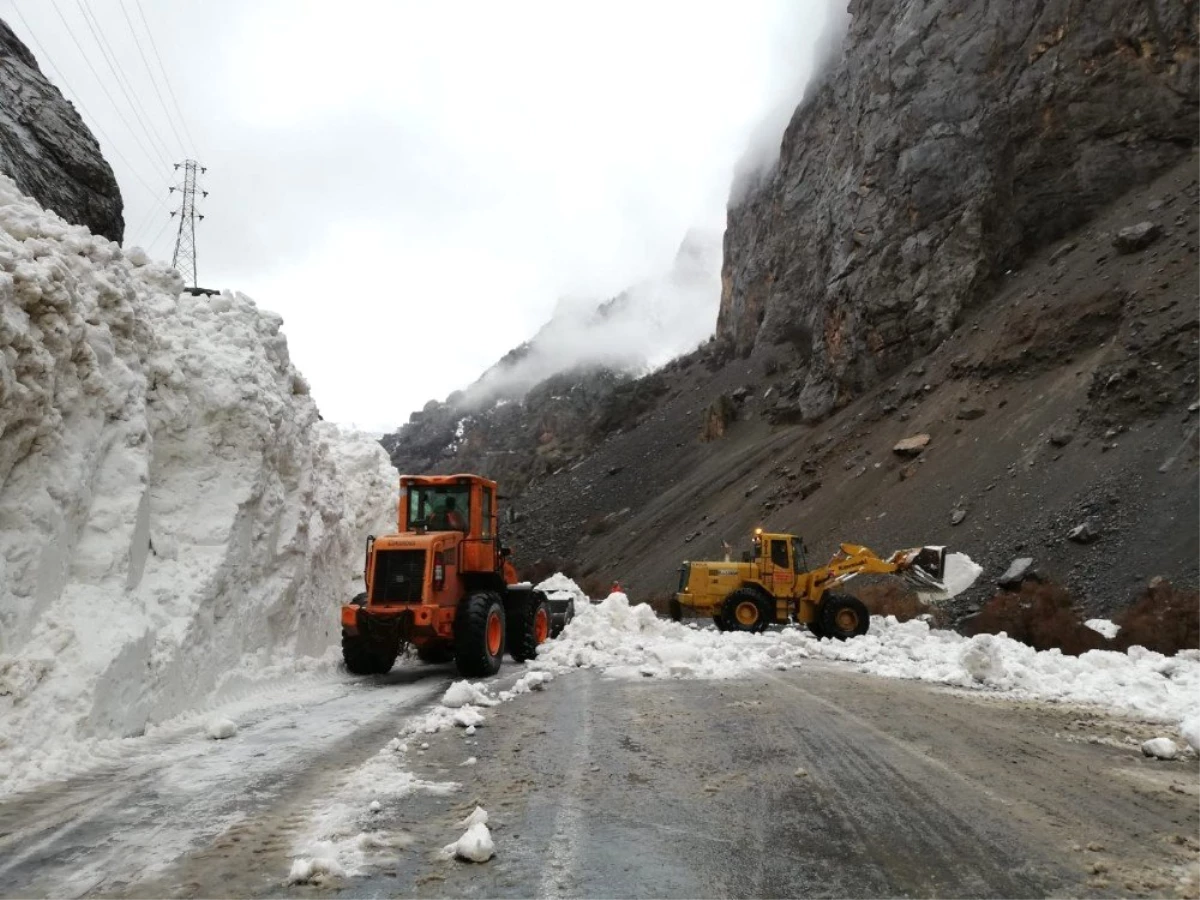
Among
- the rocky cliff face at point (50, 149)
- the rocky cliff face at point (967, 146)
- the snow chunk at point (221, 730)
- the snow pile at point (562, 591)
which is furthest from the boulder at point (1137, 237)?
the snow chunk at point (221, 730)

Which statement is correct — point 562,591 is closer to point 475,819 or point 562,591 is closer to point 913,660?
point 913,660

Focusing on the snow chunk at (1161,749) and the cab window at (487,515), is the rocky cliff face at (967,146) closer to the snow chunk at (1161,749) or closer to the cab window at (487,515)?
the cab window at (487,515)

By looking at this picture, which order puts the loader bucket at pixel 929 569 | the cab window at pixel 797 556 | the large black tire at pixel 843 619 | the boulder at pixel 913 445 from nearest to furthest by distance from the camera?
the large black tire at pixel 843 619, the loader bucket at pixel 929 569, the cab window at pixel 797 556, the boulder at pixel 913 445

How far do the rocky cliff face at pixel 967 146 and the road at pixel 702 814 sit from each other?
32886mm

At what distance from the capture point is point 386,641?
10.3 m

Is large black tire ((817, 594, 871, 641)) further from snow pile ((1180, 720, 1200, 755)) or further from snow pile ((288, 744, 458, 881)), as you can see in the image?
snow pile ((288, 744, 458, 881))

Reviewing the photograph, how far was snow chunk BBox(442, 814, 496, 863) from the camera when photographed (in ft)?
12.8

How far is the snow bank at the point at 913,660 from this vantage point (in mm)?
8693

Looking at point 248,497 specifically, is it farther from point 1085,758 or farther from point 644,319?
point 644,319

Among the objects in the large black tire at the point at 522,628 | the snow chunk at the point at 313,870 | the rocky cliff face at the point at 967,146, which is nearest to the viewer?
the snow chunk at the point at 313,870

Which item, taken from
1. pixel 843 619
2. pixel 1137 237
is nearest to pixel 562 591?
pixel 843 619

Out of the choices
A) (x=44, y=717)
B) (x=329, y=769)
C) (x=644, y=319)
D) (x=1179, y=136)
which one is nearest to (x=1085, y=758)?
(x=329, y=769)

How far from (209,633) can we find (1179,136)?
124 ft

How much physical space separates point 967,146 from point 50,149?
3657 cm
